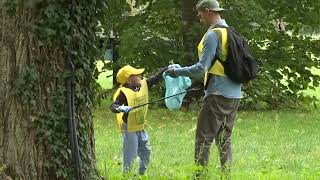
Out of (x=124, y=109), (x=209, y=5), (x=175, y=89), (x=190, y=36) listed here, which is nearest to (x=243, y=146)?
(x=175, y=89)

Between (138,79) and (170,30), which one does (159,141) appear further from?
(170,30)

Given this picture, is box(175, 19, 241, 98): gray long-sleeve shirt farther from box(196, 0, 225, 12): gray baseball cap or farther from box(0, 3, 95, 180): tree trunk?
box(0, 3, 95, 180): tree trunk

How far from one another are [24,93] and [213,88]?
86.7 inches

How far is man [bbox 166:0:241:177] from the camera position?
6.14 metres

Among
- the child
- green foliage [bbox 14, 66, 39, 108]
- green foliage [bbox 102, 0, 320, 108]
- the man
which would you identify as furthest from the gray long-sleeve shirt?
green foliage [bbox 102, 0, 320, 108]

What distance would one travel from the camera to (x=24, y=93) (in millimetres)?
4613

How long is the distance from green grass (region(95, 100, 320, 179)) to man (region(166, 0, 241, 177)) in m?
0.22

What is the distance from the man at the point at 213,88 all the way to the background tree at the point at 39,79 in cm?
159

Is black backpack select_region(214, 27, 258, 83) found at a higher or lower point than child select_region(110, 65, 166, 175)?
higher

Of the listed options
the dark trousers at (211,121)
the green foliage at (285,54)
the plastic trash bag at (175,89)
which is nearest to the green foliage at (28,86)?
the dark trousers at (211,121)

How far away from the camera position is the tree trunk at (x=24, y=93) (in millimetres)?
4602

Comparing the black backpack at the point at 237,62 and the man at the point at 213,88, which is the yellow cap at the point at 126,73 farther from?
the black backpack at the point at 237,62

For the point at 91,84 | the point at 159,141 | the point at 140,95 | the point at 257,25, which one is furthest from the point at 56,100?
the point at 257,25

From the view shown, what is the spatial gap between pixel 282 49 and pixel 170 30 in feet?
9.36
